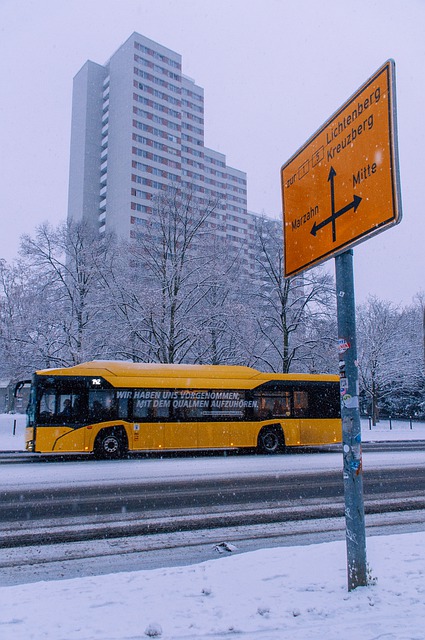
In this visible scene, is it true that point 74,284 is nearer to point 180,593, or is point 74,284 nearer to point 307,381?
point 307,381

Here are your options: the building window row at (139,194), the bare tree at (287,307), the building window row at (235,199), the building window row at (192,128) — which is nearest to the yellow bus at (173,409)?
the bare tree at (287,307)

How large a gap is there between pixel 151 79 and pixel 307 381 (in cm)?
8752

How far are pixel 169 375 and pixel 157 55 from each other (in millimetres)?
91561

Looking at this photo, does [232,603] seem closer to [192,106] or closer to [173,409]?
[173,409]

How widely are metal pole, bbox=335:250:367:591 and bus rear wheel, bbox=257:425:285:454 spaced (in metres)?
13.8

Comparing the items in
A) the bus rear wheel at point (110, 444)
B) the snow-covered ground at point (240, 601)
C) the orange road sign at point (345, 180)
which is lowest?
the snow-covered ground at point (240, 601)

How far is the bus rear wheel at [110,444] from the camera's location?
16.1m

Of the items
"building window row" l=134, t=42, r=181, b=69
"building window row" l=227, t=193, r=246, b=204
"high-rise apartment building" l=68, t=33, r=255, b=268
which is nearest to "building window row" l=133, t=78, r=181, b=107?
"high-rise apartment building" l=68, t=33, r=255, b=268

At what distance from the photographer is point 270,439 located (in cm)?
1819

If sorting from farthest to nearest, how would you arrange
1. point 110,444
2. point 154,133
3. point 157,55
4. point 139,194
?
point 157,55 < point 154,133 < point 139,194 < point 110,444

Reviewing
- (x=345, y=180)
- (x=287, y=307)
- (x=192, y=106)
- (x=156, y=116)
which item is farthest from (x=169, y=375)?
(x=192, y=106)

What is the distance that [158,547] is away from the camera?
259 inches

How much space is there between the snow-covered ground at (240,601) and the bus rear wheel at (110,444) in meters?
10.9

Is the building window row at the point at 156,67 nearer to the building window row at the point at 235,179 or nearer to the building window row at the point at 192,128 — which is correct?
the building window row at the point at 192,128
